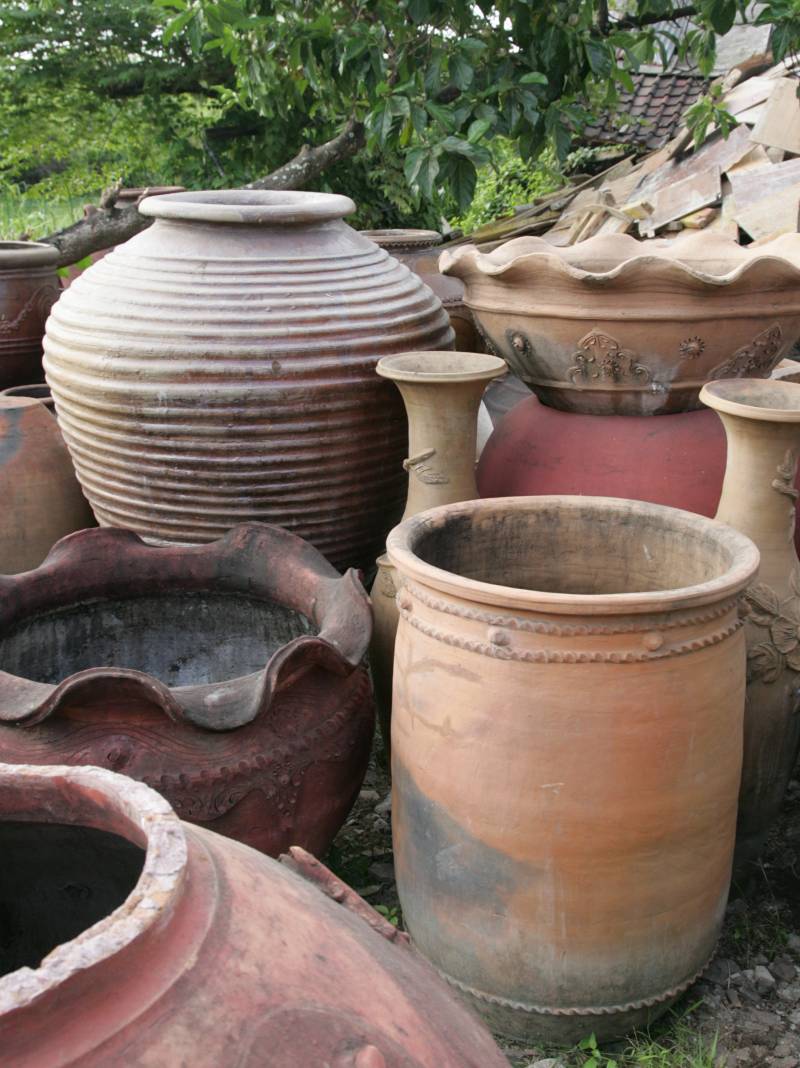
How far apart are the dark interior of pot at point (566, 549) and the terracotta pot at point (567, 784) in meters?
0.11

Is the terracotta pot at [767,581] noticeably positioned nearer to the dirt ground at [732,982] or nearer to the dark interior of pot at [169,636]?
the dirt ground at [732,982]

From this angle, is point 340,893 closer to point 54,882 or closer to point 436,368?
point 54,882

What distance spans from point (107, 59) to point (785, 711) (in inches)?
313

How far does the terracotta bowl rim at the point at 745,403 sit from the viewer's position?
88.0 inches

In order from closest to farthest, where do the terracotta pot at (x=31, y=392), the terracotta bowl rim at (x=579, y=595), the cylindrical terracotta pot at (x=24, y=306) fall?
1. the terracotta bowl rim at (x=579, y=595)
2. the terracotta pot at (x=31, y=392)
3. the cylindrical terracotta pot at (x=24, y=306)

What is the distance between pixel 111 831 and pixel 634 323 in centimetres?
181

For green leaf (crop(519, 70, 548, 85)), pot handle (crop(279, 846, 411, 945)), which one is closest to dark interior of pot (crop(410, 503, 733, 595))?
pot handle (crop(279, 846, 411, 945))

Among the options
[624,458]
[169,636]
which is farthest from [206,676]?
[624,458]

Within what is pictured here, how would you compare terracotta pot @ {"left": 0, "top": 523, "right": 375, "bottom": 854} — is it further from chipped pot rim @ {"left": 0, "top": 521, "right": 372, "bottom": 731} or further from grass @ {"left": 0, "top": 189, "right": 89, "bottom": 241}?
grass @ {"left": 0, "top": 189, "right": 89, "bottom": 241}

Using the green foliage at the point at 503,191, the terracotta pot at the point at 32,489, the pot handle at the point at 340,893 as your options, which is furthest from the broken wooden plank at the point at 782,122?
the pot handle at the point at 340,893

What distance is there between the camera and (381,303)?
122 inches

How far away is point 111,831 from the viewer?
1226 mm

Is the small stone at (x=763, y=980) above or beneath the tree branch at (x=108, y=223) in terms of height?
beneath

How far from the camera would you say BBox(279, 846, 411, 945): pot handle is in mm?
1338
